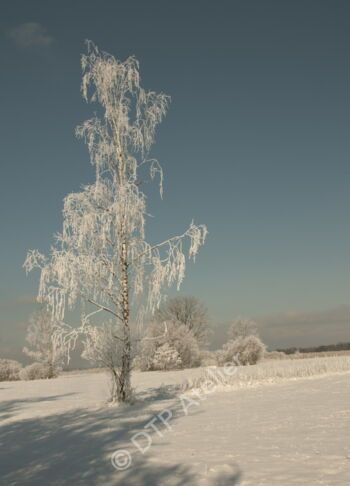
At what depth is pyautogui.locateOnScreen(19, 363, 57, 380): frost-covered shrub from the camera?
129 feet

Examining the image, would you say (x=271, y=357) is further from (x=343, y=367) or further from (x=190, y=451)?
(x=190, y=451)

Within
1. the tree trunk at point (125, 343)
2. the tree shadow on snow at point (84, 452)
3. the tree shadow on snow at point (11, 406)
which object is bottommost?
the tree shadow on snow at point (84, 452)

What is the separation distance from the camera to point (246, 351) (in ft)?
122

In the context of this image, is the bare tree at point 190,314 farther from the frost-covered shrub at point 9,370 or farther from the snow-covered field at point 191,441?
the snow-covered field at point 191,441

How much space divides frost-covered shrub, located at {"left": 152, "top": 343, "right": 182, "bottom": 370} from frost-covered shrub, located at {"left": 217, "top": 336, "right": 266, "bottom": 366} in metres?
4.04

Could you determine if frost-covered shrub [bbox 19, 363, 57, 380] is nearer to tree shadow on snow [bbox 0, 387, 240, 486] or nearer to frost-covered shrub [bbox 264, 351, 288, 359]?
frost-covered shrub [bbox 264, 351, 288, 359]

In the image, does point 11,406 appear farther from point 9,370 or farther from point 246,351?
point 9,370

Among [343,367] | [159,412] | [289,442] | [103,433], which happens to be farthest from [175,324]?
[289,442]

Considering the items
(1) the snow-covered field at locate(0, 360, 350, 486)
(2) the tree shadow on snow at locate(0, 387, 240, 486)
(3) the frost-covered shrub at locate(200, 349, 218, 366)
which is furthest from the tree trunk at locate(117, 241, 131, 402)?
(3) the frost-covered shrub at locate(200, 349, 218, 366)

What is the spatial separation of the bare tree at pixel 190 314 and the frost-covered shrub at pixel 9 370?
13.4 meters

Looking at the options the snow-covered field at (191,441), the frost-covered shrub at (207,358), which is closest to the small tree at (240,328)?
the frost-covered shrub at (207,358)

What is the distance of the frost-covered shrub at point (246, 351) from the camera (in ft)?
122

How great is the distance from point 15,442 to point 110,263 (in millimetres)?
7040

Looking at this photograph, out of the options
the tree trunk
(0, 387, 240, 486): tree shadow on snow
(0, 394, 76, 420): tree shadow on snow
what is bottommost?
(0, 387, 240, 486): tree shadow on snow
